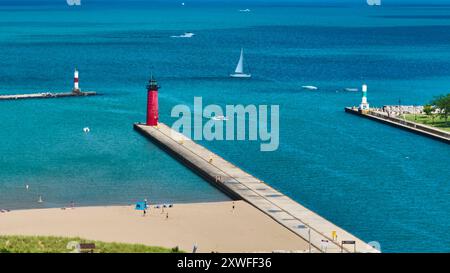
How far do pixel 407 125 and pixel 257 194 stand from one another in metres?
28.5

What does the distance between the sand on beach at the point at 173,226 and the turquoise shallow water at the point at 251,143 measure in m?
2.79

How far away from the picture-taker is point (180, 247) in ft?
127

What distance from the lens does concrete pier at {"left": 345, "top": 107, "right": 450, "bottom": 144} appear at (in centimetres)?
7006

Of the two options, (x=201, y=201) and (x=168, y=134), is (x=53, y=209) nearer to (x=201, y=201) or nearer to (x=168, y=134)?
(x=201, y=201)

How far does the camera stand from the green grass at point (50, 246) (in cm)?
3422

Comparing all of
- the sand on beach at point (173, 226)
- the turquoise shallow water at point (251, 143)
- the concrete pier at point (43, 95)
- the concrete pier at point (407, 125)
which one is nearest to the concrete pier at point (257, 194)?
the sand on beach at point (173, 226)

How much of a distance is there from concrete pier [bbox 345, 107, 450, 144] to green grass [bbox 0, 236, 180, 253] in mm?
35912

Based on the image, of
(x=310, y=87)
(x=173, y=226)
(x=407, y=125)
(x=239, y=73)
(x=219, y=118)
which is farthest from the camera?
(x=239, y=73)

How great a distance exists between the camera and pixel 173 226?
4275cm

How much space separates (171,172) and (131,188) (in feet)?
15.4

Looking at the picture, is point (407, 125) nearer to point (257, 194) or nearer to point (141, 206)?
point (257, 194)

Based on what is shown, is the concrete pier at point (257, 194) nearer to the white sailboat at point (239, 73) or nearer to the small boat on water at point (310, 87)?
the small boat on water at point (310, 87)

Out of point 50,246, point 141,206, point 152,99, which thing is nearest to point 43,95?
point 152,99

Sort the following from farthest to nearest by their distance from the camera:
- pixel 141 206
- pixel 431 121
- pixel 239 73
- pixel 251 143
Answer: pixel 239 73, pixel 431 121, pixel 251 143, pixel 141 206
